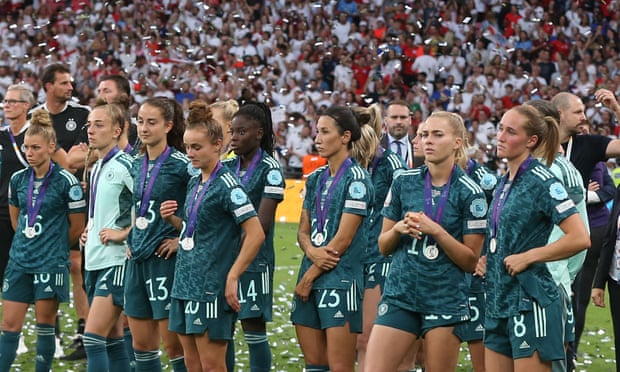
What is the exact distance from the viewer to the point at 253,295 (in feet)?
22.5

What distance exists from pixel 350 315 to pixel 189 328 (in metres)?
0.95

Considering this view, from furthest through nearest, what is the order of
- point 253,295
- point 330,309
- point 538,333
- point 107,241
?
point 107,241 → point 253,295 → point 330,309 → point 538,333

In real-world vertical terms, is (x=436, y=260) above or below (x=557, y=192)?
below

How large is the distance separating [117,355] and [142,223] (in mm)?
1071

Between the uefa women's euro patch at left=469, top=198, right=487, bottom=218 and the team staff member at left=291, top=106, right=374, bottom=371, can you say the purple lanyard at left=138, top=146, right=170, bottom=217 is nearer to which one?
the team staff member at left=291, top=106, right=374, bottom=371

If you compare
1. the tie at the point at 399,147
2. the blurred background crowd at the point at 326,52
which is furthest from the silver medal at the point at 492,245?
the blurred background crowd at the point at 326,52

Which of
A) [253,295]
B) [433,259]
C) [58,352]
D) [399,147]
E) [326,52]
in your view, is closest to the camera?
[433,259]

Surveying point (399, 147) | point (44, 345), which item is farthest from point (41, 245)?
point (399, 147)

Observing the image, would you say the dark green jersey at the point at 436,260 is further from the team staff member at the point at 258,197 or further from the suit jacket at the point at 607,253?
the suit jacket at the point at 607,253

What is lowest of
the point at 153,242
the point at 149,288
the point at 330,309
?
the point at 330,309

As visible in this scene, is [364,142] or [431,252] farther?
[364,142]

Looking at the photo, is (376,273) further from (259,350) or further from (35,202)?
(35,202)

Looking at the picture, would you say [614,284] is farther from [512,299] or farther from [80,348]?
[80,348]

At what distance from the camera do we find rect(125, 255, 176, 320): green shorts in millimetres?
6652
